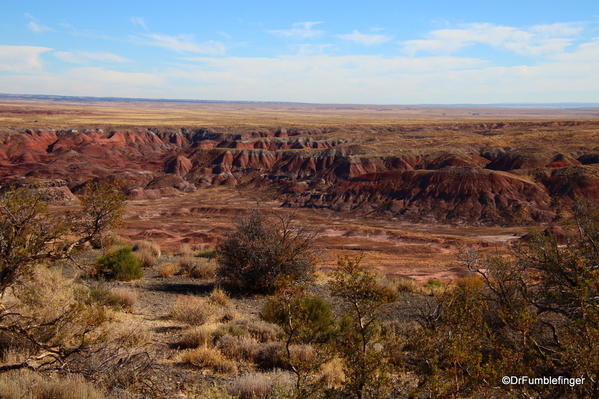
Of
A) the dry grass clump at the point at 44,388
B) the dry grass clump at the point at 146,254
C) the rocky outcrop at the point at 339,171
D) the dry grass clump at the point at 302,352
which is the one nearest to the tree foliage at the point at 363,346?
the dry grass clump at the point at 302,352

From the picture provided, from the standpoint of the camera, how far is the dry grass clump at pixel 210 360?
6.95 metres

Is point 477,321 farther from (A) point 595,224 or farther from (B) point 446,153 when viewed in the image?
(B) point 446,153

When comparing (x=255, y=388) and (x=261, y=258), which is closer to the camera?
(x=255, y=388)

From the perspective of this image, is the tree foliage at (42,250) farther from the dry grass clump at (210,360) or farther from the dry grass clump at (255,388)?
the dry grass clump at (255,388)

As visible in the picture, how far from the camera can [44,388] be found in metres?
4.72

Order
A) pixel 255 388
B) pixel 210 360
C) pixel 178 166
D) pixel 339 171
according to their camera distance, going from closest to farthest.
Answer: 1. pixel 255 388
2. pixel 210 360
3. pixel 339 171
4. pixel 178 166

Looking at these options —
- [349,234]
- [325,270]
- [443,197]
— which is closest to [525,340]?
[325,270]

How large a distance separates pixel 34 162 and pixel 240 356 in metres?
78.3

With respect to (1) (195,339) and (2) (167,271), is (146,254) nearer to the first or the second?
(2) (167,271)

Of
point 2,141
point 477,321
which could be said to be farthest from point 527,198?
point 2,141

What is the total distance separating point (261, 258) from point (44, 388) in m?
8.60

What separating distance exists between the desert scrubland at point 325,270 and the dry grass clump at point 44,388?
0.14ft

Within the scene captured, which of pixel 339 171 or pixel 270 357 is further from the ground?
pixel 270 357

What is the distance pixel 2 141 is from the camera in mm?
76750
